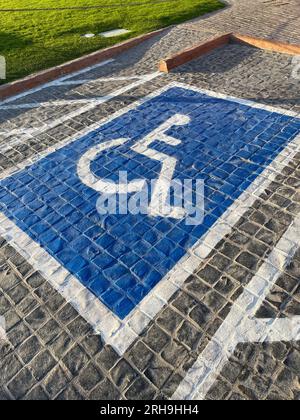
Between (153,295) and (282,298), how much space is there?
5.89 feet

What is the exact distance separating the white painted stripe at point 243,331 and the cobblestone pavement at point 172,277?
0.05 feet

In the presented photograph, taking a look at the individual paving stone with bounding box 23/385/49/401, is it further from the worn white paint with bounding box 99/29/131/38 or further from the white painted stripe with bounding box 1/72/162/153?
the worn white paint with bounding box 99/29/131/38

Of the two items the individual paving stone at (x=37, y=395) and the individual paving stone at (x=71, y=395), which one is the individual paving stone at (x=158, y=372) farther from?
the individual paving stone at (x=37, y=395)

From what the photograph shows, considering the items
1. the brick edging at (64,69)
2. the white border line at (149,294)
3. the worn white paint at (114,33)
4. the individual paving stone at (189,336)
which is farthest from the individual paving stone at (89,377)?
the worn white paint at (114,33)

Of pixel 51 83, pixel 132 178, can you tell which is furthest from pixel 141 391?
pixel 51 83

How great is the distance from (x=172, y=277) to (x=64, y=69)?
923 centimetres

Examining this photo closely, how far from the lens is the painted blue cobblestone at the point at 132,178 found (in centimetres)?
547

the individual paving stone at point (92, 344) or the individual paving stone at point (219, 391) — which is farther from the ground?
the individual paving stone at point (92, 344)

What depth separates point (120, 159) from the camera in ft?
25.0

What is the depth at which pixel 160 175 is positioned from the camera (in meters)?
7.10

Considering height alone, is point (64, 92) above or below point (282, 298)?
above
